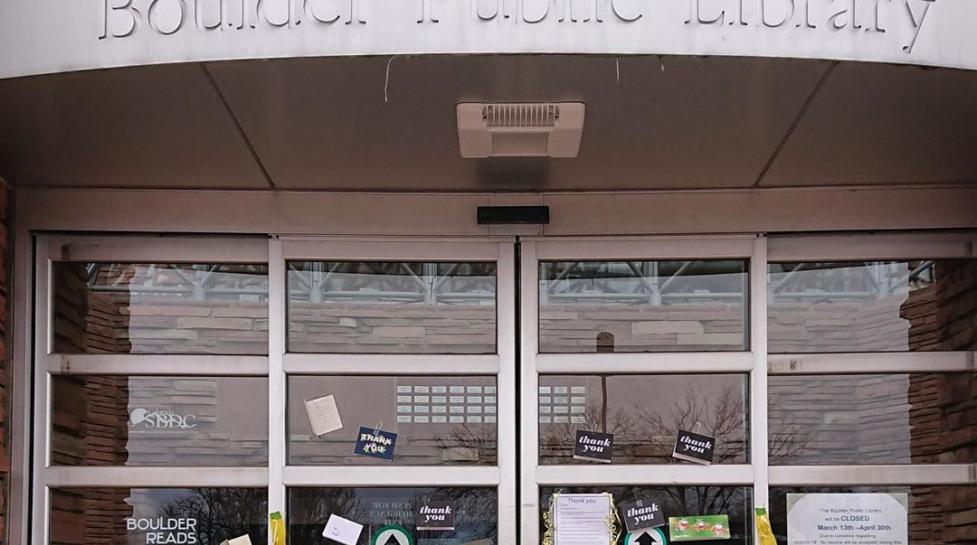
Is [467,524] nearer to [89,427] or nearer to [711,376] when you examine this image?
[711,376]

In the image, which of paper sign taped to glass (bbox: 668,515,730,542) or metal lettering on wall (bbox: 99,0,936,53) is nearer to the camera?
metal lettering on wall (bbox: 99,0,936,53)

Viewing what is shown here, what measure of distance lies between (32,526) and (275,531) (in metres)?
1.03

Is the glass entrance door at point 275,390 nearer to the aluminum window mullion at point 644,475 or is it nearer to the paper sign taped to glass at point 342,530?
the paper sign taped to glass at point 342,530

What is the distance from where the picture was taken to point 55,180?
491 cm

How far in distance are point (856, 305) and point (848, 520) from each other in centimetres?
93

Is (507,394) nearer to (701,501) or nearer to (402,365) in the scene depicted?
(402,365)

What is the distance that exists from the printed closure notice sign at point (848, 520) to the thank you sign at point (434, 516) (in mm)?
1454

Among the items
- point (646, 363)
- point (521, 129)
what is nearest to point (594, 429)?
point (646, 363)

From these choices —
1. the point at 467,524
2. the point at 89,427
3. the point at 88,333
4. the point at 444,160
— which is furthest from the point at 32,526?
the point at 444,160

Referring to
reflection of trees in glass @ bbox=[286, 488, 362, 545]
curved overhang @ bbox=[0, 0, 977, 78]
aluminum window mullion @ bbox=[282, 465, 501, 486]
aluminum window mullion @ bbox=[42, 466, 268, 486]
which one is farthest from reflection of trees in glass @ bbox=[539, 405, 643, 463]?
curved overhang @ bbox=[0, 0, 977, 78]

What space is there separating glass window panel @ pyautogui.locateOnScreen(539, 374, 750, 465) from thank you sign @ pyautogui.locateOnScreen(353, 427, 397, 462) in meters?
0.65

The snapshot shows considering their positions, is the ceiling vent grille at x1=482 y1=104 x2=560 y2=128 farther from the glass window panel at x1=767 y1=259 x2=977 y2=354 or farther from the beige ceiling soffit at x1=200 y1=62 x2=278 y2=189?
the glass window panel at x1=767 y1=259 x2=977 y2=354

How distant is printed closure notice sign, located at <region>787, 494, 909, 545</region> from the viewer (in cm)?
500

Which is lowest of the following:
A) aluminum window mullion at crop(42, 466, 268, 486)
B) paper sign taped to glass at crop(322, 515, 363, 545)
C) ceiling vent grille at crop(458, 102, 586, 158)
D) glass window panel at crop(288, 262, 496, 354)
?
paper sign taped to glass at crop(322, 515, 363, 545)
